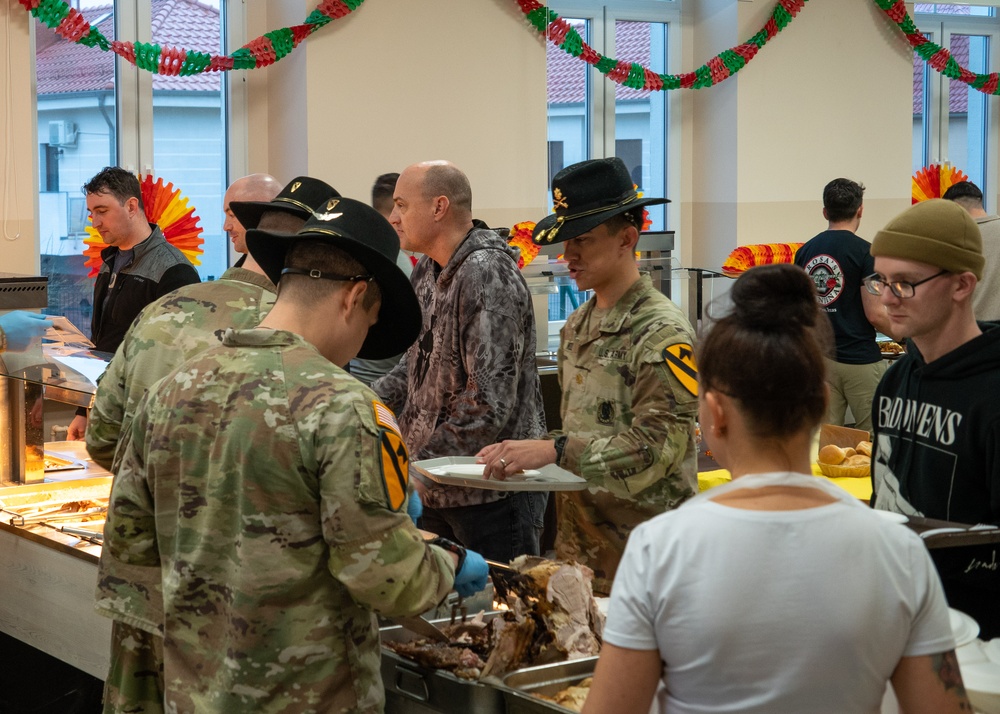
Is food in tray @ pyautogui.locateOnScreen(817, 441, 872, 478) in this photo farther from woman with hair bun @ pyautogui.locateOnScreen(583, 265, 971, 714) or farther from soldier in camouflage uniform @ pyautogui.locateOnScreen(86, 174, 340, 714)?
woman with hair bun @ pyautogui.locateOnScreen(583, 265, 971, 714)

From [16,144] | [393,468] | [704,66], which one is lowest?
[393,468]

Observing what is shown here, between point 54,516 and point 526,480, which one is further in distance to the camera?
point 54,516

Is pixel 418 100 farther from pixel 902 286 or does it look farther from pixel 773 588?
pixel 773 588

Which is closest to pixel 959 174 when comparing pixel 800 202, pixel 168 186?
pixel 800 202

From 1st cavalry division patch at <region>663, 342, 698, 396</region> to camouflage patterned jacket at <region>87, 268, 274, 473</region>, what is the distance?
2.94 feet

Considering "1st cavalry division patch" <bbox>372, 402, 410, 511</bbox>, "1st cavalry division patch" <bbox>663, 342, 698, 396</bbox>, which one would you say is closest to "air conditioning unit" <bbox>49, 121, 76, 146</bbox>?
"1st cavalry division patch" <bbox>663, 342, 698, 396</bbox>

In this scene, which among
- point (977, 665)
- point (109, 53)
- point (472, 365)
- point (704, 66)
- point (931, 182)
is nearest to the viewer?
point (977, 665)

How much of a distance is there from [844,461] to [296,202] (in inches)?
86.6

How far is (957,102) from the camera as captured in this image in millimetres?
9648

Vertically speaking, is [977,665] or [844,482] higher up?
[977,665]

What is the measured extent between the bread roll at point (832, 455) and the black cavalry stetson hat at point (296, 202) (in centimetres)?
206

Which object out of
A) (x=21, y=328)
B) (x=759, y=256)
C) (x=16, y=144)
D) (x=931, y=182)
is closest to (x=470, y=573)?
(x=21, y=328)

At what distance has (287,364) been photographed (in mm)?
1732

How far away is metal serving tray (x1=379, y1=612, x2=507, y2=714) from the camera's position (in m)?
1.89
